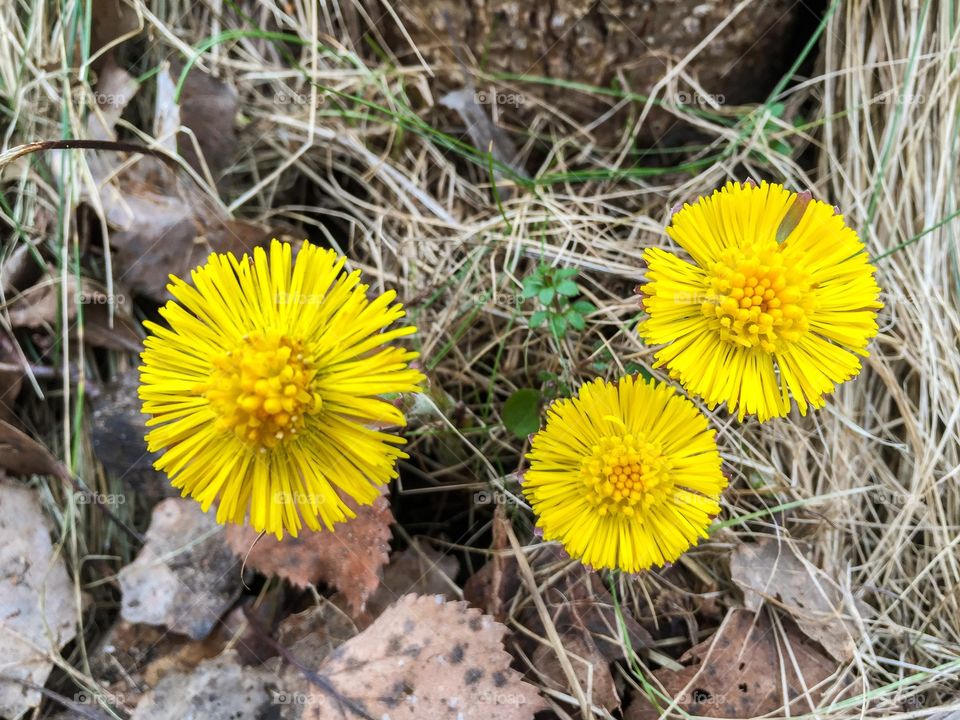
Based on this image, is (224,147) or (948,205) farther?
(224,147)

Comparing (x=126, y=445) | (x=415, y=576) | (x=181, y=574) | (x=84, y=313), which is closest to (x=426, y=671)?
(x=415, y=576)

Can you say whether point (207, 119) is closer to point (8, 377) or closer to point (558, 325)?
point (8, 377)

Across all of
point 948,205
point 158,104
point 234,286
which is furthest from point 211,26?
point 948,205

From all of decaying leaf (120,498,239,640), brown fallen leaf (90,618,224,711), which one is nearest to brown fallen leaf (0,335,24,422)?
decaying leaf (120,498,239,640)

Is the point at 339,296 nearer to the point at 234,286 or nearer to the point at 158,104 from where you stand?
the point at 234,286

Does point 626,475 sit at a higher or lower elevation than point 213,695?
higher
